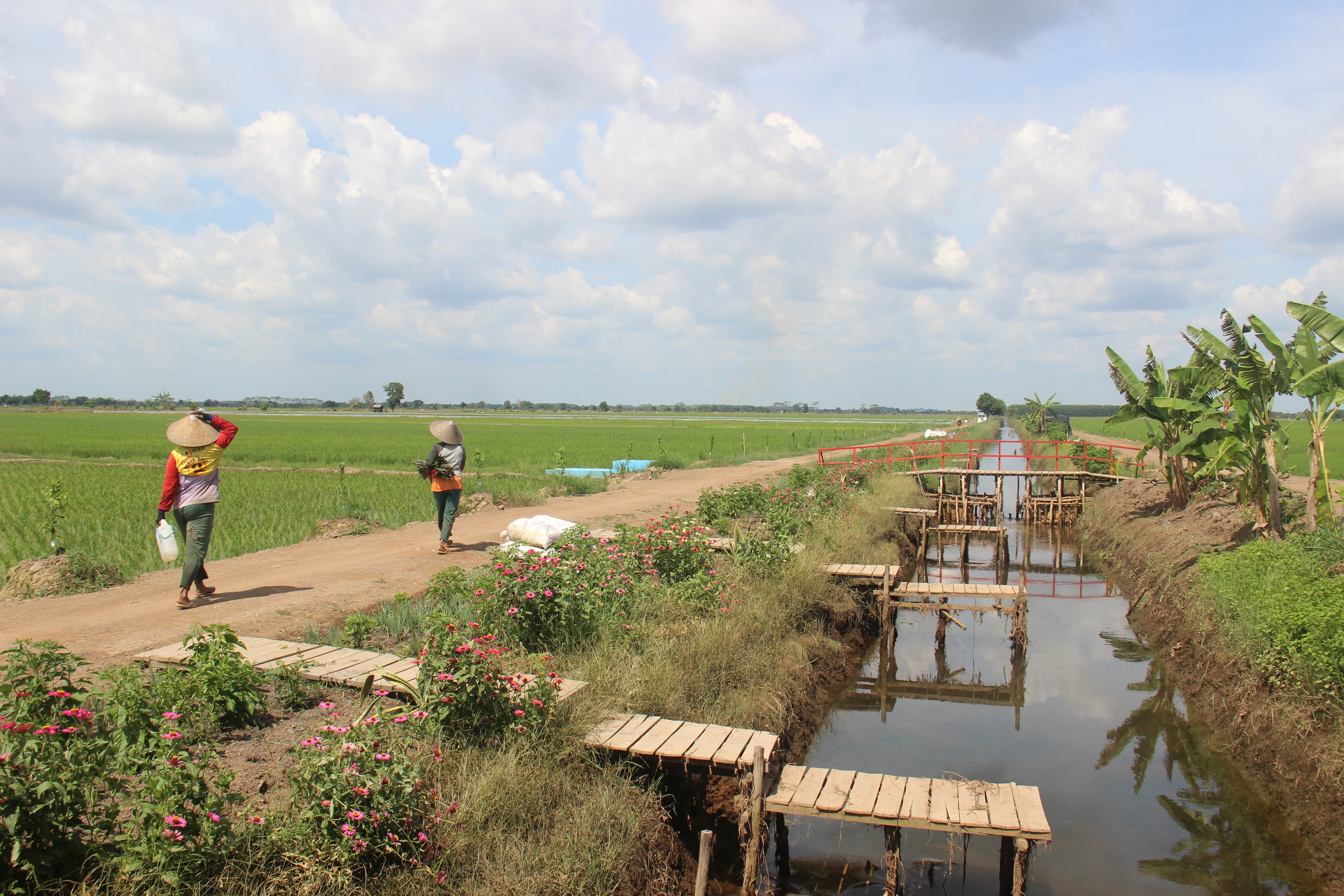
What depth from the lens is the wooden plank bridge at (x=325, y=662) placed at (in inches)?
216

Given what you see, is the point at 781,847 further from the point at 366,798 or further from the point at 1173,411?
the point at 1173,411

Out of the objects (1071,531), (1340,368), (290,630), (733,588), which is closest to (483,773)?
(290,630)

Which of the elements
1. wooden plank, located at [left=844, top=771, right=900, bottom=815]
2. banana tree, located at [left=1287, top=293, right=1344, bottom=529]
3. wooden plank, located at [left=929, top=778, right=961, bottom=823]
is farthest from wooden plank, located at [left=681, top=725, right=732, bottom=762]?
banana tree, located at [left=1287, top=293, right=1344, bottom=529]

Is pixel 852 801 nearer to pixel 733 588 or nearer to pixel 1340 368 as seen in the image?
pixel 733 588

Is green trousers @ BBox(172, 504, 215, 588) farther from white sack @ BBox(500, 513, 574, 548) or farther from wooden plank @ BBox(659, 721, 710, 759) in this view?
wooden plank @ BBox(659, 721, 710, 759)

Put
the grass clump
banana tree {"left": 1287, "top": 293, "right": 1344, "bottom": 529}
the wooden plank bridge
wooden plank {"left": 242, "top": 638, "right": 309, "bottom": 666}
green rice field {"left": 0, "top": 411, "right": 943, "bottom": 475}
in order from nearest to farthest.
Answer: the wooden plank bridge → wooden plank {"left": 242, "top": 638, "right": 309, "bottom": 666} → the grass clump → banana tree {"left": 1287, "top": 293, "right": 1344, "bottom": 529} → green rice field {"left": 0, "top": 411, "right": 943, "bottom": 475}

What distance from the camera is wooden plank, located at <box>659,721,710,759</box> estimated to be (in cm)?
520

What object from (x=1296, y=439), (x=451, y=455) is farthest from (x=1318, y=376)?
(x=1296, y=439)

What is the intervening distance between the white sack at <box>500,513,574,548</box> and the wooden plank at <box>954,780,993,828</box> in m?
6.48

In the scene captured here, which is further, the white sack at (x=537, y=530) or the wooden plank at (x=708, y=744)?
the white sack at (x=537, y=530)

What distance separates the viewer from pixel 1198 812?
7074 mm

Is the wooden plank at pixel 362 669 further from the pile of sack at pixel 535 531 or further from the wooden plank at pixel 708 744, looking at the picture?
the pile of sack at pixel 535 531

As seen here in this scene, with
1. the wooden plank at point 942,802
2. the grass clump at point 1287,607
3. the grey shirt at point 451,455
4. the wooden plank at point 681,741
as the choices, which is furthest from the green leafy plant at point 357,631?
the grass clump at point 1287,607

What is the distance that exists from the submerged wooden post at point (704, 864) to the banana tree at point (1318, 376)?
1009 cm
